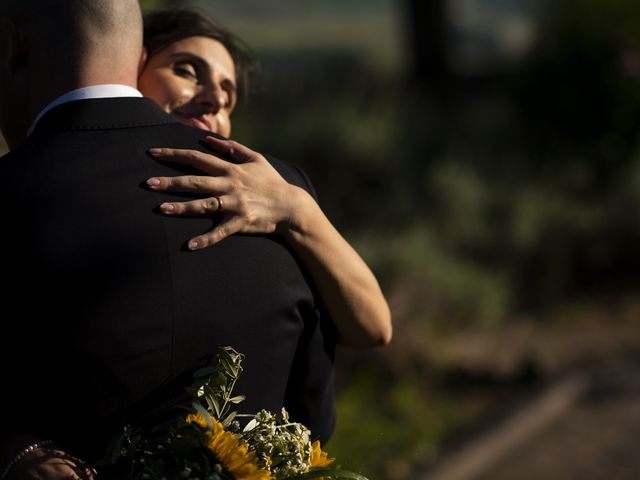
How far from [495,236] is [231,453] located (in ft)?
22.4

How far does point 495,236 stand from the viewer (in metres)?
8.26

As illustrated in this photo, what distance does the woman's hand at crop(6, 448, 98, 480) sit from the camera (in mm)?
1671

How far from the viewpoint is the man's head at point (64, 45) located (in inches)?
73.6

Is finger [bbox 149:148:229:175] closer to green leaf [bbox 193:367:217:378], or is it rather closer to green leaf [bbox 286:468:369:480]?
green leaf [bbox 193:367:217:378]

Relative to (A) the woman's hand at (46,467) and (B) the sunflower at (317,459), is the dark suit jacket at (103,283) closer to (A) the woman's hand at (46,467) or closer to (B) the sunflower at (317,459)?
(A) the woman's hand at (46,467)

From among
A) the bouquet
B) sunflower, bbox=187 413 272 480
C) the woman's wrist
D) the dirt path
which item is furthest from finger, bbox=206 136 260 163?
the dirt path

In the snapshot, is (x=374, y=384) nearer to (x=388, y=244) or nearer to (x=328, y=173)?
(x=388, y=244)

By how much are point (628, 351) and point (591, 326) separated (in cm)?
54

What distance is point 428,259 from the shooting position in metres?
6.96

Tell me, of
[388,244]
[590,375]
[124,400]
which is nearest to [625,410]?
[590,375]

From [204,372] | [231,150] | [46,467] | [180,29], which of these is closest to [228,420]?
[204,372]

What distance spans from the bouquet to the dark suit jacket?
7cm

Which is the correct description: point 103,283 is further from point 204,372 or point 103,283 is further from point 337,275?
point 337,275

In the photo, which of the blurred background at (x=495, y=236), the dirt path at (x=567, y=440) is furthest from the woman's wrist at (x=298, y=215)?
the dirt path at (x=567, y=440)
